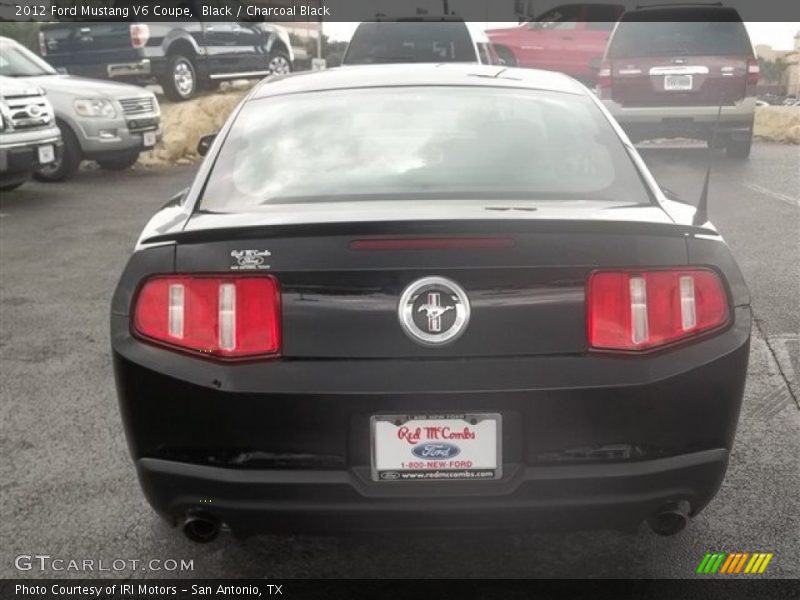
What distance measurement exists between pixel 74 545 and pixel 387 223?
5.26 feet

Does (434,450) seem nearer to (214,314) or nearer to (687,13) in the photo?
(214,314)

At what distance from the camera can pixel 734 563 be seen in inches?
127

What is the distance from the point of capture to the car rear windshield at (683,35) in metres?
13.4

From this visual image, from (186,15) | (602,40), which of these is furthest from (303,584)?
(602,40)

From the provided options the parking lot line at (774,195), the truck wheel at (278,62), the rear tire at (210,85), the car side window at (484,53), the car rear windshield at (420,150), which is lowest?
the parking lot line at (774,195)

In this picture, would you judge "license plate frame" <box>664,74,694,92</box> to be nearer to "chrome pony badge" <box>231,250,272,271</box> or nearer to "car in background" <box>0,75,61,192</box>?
"car in background" <box>0,75,61,192</box>

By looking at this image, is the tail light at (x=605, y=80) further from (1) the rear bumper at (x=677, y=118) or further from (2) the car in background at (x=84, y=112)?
(2) the car in background at (x=84, y=112)

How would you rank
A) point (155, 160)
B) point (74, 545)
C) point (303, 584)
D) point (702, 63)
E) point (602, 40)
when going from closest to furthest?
point (303, 584), point (74, 545), point (702, 63), point (155, 160), point (602, 40)

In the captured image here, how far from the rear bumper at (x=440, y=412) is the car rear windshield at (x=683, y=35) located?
37.9 ft

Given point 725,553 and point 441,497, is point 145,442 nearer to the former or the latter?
point 441,497

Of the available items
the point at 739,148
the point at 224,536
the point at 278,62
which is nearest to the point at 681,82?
the point at 739,148

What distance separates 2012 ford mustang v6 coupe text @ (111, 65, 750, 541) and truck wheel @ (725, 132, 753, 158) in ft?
40.9

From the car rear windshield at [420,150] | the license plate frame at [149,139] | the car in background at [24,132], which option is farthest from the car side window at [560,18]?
the car rear windshield at [420,150]

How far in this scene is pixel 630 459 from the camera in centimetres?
270
